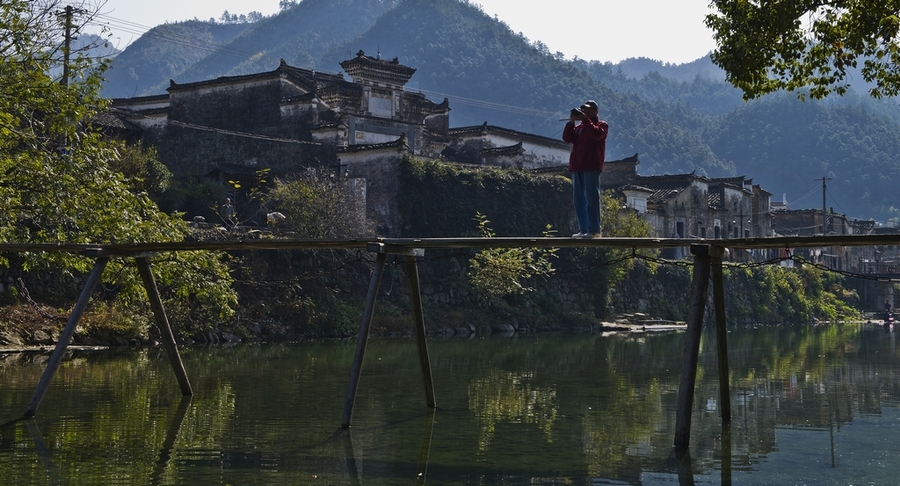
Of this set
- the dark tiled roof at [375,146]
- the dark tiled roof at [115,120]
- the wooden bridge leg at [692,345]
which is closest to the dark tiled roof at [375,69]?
the dark tiled roof at [375,146]

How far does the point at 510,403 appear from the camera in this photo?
16.6m

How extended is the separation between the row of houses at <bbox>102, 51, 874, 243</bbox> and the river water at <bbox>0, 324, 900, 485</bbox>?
64.0 feet

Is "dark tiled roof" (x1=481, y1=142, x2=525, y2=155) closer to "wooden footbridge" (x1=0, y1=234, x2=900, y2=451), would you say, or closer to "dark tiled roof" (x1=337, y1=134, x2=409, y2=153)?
"dark tiled roof" (x1=337, y1=134, x2=409, y2=153)

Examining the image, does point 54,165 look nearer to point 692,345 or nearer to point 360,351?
point 360,351

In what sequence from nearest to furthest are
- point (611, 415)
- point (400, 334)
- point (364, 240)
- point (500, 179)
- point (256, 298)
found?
point (364, 240) < point (611, 415) < point (256, 298) < point (400, 334) < point (500, 179)

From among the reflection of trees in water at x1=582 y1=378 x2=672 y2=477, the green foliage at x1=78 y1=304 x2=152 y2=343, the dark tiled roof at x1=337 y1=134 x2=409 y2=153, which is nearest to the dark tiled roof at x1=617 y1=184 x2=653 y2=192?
the dark tiled roof at x1=337 y1=134 x2=409 y2=153

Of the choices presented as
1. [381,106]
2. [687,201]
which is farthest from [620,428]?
[687,201]

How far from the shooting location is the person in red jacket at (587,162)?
1333cm

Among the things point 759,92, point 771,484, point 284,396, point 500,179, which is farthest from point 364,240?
point 500,179

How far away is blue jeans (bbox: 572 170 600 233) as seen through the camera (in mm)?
13461

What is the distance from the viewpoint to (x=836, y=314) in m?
62.8

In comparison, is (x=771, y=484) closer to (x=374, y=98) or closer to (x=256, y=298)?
(x=256, y=298)

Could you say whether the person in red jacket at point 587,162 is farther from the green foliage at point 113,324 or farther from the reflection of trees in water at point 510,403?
the green foliage at point 113,324

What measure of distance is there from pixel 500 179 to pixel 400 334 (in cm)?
1345
